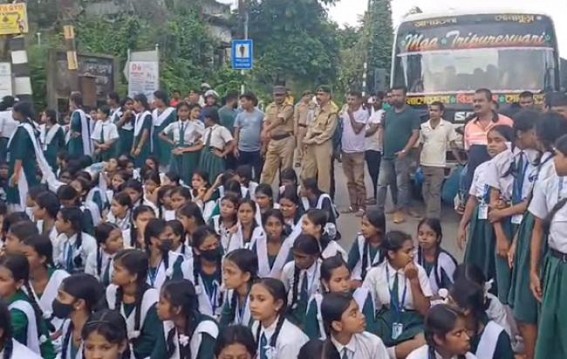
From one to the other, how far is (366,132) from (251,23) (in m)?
20.5

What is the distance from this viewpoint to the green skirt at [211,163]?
868cm

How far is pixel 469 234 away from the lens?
5223 mm

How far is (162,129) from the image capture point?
31.2 ft

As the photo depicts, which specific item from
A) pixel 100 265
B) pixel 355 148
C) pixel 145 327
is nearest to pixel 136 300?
pixel 145 327

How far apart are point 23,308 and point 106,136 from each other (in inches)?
223

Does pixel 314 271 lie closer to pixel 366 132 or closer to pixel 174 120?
pixel 366 132

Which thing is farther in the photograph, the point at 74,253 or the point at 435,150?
the point at 435,150

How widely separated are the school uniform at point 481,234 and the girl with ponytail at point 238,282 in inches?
58.5

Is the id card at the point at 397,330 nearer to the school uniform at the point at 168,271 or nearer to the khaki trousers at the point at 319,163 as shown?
the school uniform at the point at 168,271

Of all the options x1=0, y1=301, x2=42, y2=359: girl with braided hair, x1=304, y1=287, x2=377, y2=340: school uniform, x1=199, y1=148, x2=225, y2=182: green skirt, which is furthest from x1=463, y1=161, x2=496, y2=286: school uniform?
x1=199, y1=148, x2=225, y2=182: green skirt

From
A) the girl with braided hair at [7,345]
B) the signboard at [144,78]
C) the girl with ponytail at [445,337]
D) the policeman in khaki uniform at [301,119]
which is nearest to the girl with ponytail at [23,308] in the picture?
the girl with braided hair at [7,345]

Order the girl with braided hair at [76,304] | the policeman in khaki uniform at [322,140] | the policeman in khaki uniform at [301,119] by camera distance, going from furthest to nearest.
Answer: the policeman in khaki uniform at [301,119], the policeman in khaki uniform at [322,140], the girl with braided hair at [76,304]

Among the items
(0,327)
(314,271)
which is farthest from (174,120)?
(0,327)

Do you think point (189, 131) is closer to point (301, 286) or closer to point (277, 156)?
point (277, 156)
